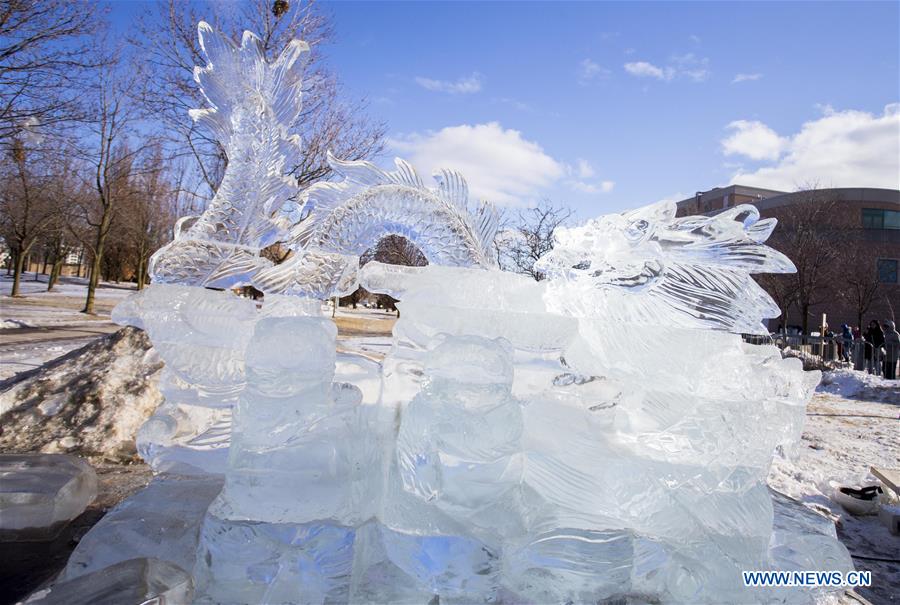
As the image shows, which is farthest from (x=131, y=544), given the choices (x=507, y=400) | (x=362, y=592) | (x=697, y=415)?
(x=697, y=415)

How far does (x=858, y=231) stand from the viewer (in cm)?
1858

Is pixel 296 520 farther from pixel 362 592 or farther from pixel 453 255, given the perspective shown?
pixel 453 255

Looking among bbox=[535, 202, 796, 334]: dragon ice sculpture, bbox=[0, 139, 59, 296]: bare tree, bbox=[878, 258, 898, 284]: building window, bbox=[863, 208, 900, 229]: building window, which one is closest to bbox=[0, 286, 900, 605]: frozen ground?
bbox=[535, 202, 796, 334]: dragon ice sculpture

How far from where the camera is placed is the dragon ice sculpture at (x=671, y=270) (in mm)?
2170

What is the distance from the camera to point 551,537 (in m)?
1.79

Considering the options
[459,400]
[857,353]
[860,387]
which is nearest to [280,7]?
[459,400]


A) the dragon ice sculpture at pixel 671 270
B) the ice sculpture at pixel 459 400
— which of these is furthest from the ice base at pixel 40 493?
the dragon ice sculpture at pixel 671 270

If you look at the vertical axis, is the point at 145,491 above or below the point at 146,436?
below

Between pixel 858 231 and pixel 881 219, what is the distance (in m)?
8.79

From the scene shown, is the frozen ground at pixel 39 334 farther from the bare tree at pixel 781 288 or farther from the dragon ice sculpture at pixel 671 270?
the bare tree at pixel 781 288

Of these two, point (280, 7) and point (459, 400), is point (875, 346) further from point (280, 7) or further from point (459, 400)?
point (280, 7)

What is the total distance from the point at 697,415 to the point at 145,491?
2.63 m

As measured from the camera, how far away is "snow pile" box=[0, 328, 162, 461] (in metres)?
3.96

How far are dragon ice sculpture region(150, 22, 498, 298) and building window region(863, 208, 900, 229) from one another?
30.6 metres
